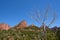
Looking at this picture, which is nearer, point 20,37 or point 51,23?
point 51,23

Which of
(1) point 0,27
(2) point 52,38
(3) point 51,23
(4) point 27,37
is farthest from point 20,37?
(1) point 0,27

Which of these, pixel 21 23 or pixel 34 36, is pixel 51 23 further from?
pixel 21 23

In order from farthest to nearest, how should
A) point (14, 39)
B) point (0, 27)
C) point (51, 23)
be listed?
1. point (0, 27)
2. point (14, 39)
3. point (51, 23)

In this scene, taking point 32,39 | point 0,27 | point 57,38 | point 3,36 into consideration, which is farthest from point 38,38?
point 0,27

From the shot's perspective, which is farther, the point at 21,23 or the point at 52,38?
the point at 21,23

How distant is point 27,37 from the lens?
72.1 ft

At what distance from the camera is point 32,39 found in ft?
72.0

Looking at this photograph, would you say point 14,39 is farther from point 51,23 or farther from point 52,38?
point 51,23

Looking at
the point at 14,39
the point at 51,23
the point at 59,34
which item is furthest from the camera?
the point at 59,34

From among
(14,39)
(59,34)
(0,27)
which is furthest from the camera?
(0,27)

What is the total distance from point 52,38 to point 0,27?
14969 millimetres

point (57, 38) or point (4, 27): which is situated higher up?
point (4, 27)

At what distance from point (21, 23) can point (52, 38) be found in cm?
1537

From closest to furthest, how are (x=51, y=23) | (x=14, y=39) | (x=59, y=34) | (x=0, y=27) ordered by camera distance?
(x=51, y=23), (x=14, y=39), (x=59, y=34), (x=0, y=27)
